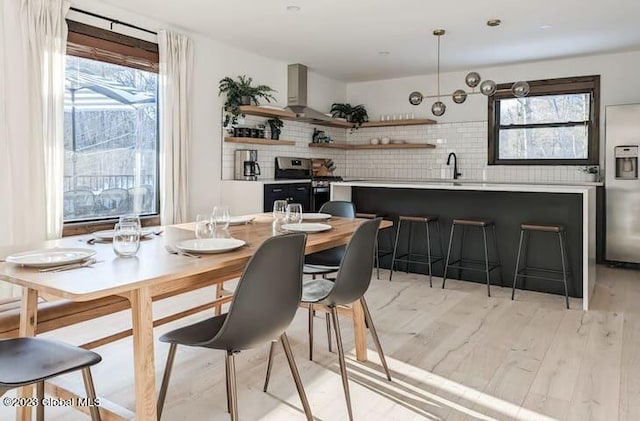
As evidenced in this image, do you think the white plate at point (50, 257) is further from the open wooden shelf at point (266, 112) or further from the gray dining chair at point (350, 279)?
the open wooden shelf at point (266, 112)

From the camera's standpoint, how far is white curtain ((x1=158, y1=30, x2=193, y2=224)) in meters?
4.70

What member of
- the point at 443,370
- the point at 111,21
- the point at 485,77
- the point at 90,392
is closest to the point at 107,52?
the point at 111,21

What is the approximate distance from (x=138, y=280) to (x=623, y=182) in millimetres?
5632

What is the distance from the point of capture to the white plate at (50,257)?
1.63 metres

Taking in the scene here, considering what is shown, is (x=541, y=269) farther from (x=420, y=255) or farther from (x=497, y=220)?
(x=420, y=255)

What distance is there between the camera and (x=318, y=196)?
6.18 m

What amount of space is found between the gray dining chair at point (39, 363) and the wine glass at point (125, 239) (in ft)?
1.22

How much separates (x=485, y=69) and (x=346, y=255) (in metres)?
5.38

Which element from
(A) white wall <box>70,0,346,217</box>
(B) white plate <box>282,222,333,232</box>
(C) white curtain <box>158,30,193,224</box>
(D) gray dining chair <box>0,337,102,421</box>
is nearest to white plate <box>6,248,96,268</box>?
(D) gray dining chair <box>0,337,102,421</box>

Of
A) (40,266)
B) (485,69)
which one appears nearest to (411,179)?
(485,69)

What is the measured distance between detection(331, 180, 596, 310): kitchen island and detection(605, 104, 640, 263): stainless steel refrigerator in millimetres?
1136

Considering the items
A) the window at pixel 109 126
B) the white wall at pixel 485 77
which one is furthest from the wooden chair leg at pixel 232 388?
the white wall at pixel 485 77

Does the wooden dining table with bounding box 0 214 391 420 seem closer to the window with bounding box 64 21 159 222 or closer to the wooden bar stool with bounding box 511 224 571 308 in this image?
the window with bounding box 64 21 159 222

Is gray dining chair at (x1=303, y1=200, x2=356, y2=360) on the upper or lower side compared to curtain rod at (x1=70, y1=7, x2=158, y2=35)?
lower
